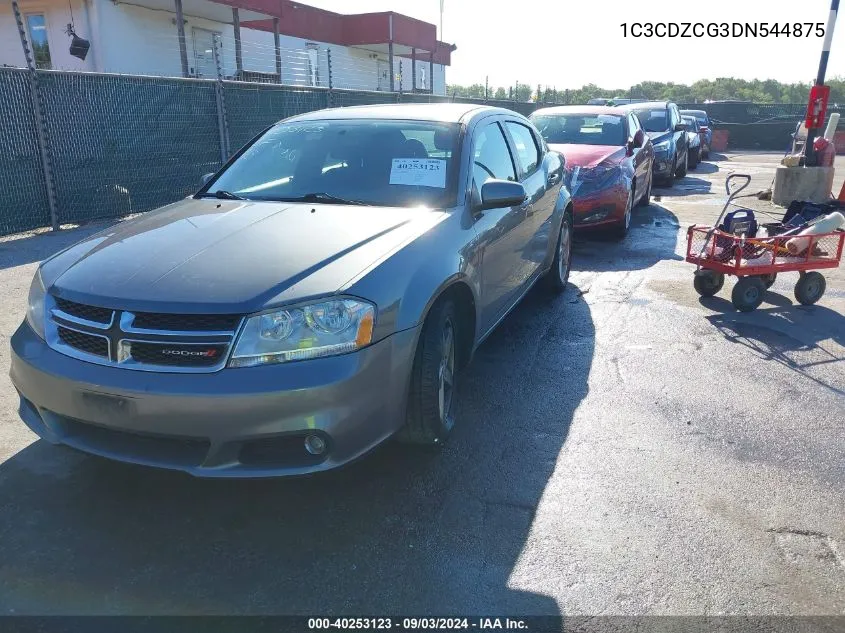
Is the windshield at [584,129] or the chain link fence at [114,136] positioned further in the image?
the windshield at [584,129]

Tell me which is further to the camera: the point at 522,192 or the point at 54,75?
the point at 54,75

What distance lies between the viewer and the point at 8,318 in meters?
5.28

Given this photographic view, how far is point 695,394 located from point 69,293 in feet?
11.6

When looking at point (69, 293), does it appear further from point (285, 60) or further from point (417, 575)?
point (285, 60)

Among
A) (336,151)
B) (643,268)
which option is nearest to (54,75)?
(336,151)

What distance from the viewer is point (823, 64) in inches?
411

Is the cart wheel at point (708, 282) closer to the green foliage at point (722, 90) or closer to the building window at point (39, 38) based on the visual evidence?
the building window at point (39, 38)

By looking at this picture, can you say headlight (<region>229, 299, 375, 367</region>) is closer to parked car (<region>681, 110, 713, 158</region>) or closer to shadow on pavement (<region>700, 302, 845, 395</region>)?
shadow on pavement (<region>700, 302, 845, 395</region>)

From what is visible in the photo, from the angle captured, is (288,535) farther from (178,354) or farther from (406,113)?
(406,113)

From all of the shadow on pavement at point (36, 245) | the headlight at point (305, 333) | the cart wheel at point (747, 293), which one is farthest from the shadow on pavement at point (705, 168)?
the headlight at point (305, 333)

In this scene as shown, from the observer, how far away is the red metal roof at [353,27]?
2242 centimetres

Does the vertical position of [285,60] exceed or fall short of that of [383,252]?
it exceeds it

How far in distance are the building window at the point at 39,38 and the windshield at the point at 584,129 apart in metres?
13.9

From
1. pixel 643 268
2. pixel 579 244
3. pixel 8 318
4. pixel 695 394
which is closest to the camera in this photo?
pixel 695 394
